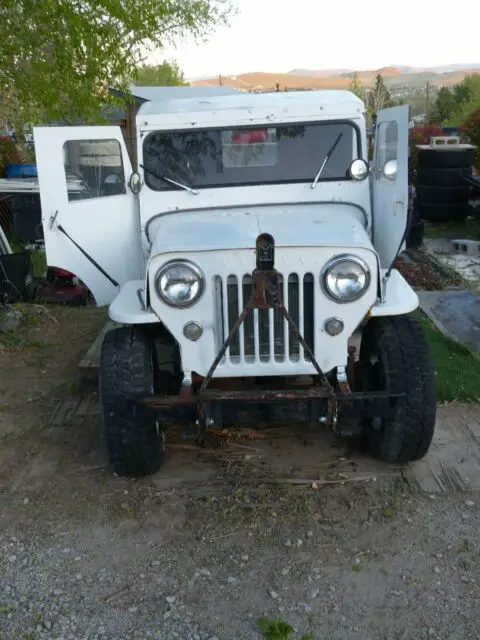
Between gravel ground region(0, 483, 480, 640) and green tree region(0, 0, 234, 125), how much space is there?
15.4 ft

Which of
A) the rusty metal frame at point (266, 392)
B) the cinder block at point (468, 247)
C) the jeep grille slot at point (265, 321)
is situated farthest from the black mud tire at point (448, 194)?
the jeep grille slot at point (265, 321)

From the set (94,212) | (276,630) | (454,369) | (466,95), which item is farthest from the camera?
(466,95)

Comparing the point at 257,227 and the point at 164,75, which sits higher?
the point at 164,75

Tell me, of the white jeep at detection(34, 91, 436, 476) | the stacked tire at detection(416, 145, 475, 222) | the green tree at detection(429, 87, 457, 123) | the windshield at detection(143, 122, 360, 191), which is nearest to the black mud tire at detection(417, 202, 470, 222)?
the stacked tire at detection(416, 145, 475, 222)

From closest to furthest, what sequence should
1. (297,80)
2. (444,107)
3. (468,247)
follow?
1. (468,247)
2. (444,107)
3. (297,80)

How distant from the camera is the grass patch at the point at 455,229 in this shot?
1059cm

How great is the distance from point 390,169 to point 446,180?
294 inches

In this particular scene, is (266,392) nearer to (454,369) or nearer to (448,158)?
(454,369)

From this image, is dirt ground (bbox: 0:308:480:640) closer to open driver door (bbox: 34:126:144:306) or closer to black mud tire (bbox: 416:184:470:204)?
open driver door (bbox: 34:126:144:306)

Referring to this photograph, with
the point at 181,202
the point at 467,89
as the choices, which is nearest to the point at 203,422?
the point at 181,202

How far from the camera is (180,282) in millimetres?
3383

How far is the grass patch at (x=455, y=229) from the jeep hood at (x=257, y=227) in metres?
6.70

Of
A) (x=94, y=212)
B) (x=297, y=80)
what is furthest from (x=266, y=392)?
(x=297, y=80)

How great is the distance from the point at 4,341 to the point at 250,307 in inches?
158
